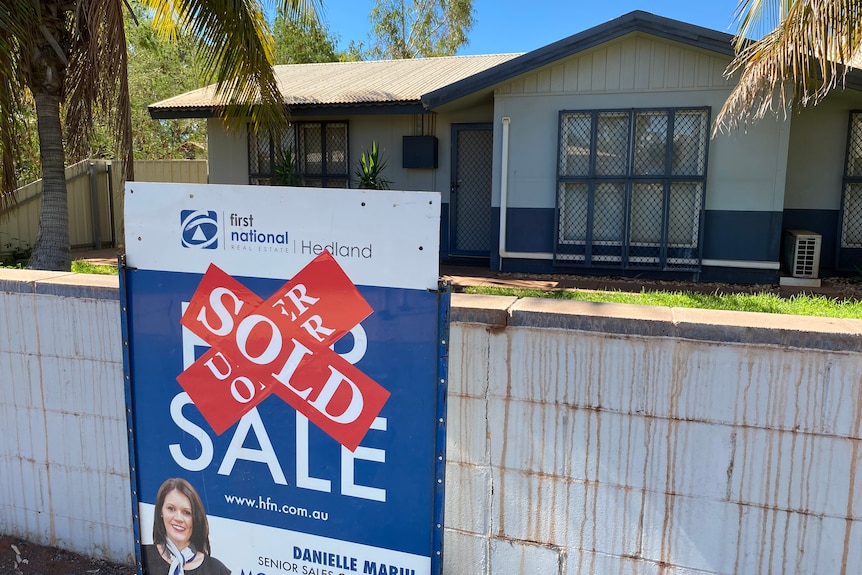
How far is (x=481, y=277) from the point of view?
9172 millimetres

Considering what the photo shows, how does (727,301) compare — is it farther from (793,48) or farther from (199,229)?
(199,229)

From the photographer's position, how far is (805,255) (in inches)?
339

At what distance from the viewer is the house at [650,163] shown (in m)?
8.36

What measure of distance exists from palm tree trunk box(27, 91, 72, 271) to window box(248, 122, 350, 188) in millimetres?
4457

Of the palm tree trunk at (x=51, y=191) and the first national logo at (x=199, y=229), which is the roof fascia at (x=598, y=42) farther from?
the first national logo at (x=199, y=229)

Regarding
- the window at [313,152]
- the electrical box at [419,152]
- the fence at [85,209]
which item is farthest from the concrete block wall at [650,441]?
the fence at [85,209]

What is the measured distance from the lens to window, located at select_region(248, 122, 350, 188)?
11.5 meters

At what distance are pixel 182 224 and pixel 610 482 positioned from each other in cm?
183

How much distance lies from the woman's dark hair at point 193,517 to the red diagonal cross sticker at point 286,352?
305 millimetres

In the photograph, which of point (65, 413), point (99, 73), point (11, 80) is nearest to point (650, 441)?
point (65, 413)

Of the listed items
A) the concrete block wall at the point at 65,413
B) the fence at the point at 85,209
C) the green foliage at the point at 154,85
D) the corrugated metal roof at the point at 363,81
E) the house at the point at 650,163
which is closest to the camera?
the concrete block wall at the point at 65,413

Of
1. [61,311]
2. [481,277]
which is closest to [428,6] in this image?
[481,277]

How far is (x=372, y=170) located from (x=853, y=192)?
7.19 meters

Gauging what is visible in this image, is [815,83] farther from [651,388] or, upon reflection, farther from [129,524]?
[129,524]
